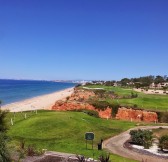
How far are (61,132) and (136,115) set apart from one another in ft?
98.1

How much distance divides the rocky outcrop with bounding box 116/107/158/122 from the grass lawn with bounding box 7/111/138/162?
17744mm

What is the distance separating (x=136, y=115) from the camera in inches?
2410

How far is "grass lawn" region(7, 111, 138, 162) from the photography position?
28.5 meters

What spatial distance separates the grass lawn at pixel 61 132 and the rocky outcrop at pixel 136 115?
17744 millimetres

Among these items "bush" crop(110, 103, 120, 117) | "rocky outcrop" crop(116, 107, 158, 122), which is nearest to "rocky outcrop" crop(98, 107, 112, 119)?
"bush" crop(110, 103, 120, 117)

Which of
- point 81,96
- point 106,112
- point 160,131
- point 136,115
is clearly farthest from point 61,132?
point 81,96

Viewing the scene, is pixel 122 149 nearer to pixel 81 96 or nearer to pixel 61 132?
Answer: pixel 61 132

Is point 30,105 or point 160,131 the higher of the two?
point 160,131

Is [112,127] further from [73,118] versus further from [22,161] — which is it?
[22,161]

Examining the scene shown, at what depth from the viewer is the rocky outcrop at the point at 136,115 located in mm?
58594

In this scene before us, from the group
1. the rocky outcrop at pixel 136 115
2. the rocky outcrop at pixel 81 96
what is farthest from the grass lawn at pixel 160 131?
the rocky outcrop at pixel 81 96

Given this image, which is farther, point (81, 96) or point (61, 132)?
point (81, 96)

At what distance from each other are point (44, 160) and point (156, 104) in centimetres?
4900

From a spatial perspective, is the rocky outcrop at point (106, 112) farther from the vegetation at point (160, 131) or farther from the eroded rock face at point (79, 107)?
the vegetation at point (160, 131)
